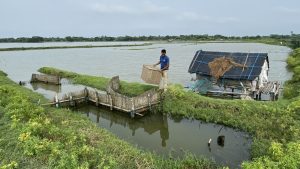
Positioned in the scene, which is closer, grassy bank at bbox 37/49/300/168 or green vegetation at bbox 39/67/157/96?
grassy bank at bbox 37/49/300/168

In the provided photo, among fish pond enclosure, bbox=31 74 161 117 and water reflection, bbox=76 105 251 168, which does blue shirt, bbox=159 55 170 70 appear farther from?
water reflection, bbox=76 105 251 168

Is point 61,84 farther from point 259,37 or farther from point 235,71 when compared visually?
point 259,37

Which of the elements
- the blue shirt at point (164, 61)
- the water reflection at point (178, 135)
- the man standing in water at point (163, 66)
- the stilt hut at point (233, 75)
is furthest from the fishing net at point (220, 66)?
the water reflection at point (178, 135)

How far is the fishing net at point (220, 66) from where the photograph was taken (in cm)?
2127

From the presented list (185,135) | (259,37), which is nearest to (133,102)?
(185,135)

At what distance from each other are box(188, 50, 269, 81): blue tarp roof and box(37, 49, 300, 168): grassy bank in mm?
5765

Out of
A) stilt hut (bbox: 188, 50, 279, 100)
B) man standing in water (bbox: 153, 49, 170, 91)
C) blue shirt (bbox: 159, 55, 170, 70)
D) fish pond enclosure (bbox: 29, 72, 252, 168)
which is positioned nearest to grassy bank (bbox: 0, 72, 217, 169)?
fish pond enclosure (bbox: 29, 72, 252, 168)

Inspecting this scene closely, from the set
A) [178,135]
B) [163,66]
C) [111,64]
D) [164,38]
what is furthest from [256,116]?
[164,38]

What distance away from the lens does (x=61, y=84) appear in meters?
27.9

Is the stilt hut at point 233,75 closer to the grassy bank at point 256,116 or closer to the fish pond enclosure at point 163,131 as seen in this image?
the grassy bank at point 256,116

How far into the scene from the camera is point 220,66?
71.2 feet

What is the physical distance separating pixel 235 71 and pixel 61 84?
16341mm

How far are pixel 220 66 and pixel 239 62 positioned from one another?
1.40 metres

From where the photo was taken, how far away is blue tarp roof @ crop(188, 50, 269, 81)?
20406mm
